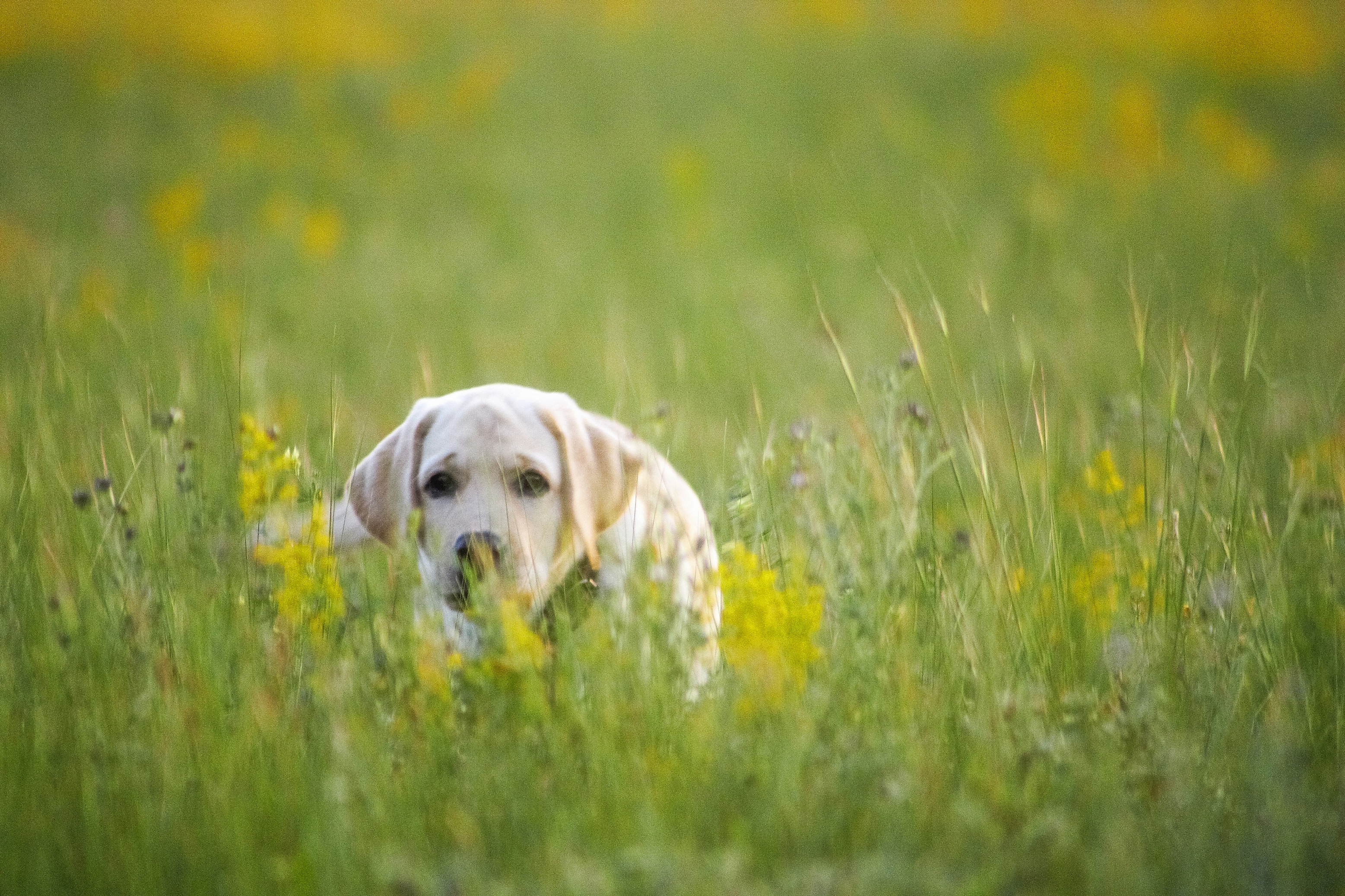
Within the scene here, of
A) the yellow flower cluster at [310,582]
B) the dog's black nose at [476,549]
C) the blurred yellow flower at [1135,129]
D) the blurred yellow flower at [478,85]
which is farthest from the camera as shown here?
the blurred yellow flower at [478,85]

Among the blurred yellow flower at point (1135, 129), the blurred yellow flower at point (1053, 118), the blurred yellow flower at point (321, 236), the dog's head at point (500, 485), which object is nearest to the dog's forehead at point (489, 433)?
the dog's head at point (500, 485)

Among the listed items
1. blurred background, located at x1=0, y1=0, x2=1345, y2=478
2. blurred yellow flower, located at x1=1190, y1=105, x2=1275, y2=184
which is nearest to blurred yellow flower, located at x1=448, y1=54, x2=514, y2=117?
blurred background, located at x1=0, y1=0, x2=1345, y2=478

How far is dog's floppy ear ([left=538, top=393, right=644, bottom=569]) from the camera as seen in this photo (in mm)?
3025

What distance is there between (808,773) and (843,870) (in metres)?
0.34

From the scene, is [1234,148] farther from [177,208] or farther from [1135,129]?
[177,208]

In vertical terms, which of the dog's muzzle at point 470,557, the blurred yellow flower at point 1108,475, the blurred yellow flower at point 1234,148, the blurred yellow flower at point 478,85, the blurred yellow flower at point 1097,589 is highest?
the blurred yellow flower at point 478,85

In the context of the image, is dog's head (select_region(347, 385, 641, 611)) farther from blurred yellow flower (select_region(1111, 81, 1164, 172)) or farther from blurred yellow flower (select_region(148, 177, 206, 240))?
blurred yellow flower (select_region(1111, 81, 1164, 172))

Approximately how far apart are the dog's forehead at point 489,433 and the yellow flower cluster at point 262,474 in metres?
0.38

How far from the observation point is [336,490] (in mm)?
3186

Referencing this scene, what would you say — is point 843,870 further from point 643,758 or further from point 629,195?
point 629,195

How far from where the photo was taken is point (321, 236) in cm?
880

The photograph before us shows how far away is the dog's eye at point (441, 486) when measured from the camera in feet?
10.0

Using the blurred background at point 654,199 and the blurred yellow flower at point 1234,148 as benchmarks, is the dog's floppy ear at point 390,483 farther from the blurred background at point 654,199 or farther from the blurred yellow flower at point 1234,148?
the blurred yellow flower at point 1234,148

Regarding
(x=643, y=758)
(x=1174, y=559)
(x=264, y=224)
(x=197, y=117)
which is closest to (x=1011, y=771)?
(x=643, y=758)
